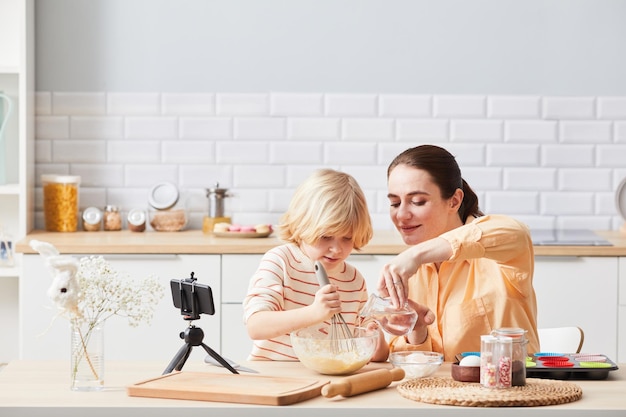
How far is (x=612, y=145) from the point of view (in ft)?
15.0

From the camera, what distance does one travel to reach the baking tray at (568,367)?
2.17 meters

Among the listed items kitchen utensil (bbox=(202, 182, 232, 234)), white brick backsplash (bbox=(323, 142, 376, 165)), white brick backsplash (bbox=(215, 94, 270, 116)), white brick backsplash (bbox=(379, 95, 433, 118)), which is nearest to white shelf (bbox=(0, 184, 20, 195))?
kitchen utensil (bbox=(202, 182, 232, 234))

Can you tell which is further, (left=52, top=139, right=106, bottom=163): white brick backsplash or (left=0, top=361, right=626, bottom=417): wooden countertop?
(left=52, top=139, right=106, bottom=163): white brick backsplash

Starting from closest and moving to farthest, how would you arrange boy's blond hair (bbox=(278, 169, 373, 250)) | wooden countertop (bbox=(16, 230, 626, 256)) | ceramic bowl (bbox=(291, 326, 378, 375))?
ceramic bowl (bbox=(291, 326, 378, 375)) < boy's blond hair (bbox=(278, 169, 373, 250)) < wooden countertop (bbox=(16, 230, 626, 256))

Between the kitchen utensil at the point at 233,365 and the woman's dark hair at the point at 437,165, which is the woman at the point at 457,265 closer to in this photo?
the woman's dark hair at the point at 437,165

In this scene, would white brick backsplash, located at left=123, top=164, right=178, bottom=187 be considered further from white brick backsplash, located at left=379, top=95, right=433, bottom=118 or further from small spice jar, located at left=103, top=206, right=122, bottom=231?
white brick backsplash, located at left=379, top=95, right=433, bottom=118

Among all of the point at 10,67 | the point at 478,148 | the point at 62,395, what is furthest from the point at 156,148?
the point at 62,395

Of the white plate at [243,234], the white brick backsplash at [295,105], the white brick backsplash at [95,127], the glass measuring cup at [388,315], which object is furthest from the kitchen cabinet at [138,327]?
the glass measuring cup at [388,315]

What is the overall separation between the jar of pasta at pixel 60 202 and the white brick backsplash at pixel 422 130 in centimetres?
153

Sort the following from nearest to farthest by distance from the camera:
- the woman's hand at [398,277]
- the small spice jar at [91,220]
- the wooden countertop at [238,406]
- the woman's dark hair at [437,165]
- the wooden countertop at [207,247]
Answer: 1. the wooden countertop at [238,406]
2. the woman's hand at [398,277]
3. the woman's dark hair at [437,165]
4. the wooden countertop at [207,247]
5. the small spice jar at [91,220]

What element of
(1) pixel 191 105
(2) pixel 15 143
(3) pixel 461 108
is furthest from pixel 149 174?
(3) pixel 461 108

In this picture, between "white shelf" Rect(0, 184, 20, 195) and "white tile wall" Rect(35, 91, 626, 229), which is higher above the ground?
"white tile wall" Rect(35, 91, 626, 229)

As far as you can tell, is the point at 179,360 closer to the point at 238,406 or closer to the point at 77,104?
the point at 238,406

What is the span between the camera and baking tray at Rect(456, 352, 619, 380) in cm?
217
